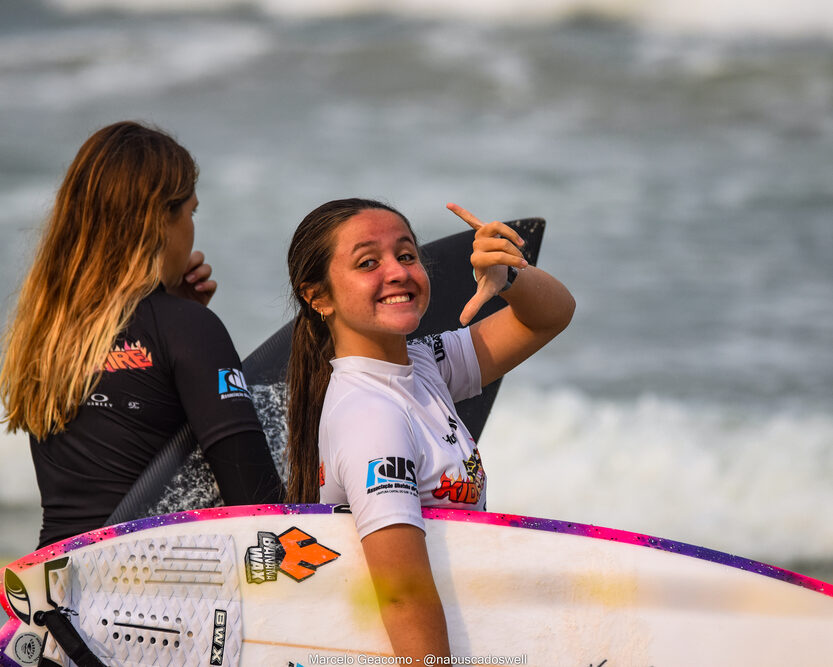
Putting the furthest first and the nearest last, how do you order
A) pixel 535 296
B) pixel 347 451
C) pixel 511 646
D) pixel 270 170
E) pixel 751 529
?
1. pixel 270 170
2. pixel 751 529
3. pixel 535 296
4. pixel 511 646
5. pixel 347 451

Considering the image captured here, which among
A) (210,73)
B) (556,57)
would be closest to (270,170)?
(210,73)

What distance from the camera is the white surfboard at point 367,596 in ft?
5.93

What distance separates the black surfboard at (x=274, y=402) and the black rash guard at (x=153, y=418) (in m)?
0.06

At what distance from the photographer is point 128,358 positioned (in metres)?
2.02

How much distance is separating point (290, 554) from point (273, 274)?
7.21 meters

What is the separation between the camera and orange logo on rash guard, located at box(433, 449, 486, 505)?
1.73 metres

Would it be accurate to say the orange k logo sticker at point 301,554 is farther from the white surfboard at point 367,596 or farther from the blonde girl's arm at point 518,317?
the blonde girl's arm at point 518,317

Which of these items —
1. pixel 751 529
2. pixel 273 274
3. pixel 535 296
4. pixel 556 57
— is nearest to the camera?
pixel 535 296

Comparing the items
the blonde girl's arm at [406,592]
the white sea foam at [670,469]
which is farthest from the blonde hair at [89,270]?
the white sea foam at [670,469]

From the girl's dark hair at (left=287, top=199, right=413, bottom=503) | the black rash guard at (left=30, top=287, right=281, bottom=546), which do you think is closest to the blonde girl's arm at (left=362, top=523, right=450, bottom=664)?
the girl's dark hair at (left=287, top=199, right=413, bottom=503)

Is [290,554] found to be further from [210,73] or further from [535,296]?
[210,73]

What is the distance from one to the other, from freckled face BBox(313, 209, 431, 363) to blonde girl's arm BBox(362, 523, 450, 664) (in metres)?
0.39

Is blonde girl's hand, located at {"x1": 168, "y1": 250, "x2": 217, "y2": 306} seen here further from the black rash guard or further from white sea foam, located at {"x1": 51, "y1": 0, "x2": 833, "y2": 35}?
white sea foam, located at {"x1": 51, "y1": 0, "x2": 833, "y2": 35}

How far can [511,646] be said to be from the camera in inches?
71.8
